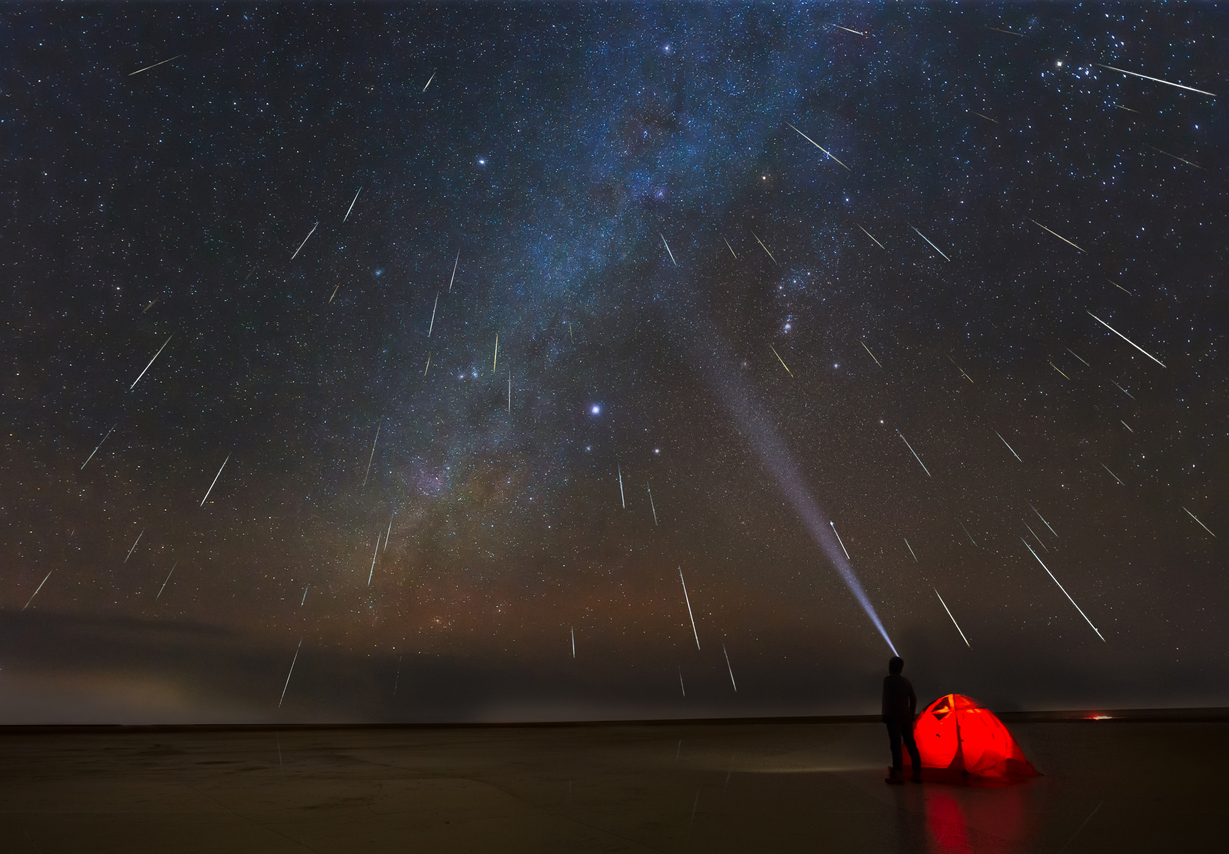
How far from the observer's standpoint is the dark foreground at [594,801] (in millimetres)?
5801

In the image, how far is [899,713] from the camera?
945 cm

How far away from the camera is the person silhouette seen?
9258 mm

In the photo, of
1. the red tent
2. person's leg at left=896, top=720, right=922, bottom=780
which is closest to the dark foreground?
person's leg at left=896, top=720, right=922, bottom=780

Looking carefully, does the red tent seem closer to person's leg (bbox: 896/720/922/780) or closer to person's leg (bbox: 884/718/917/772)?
person's leg (bbox: 896/720/922/780)

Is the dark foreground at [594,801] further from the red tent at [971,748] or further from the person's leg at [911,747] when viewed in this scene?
the red tent at [971,748]

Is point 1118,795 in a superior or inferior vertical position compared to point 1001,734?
inferior

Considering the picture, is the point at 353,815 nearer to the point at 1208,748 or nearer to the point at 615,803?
the point at 615,803

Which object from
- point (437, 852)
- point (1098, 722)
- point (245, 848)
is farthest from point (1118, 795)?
point (1098, 722)

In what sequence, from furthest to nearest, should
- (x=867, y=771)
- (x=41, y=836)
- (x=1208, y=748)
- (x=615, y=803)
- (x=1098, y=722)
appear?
(x=1098, y=722)
(x=1208, y=748)
(x=867, y=771)
(x=615, y=803)
(x=41, y=836)

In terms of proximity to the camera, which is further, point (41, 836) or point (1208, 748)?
point (1208, 748)

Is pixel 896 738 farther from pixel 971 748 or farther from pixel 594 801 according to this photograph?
pixel 594 801

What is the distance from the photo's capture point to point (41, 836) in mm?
6199

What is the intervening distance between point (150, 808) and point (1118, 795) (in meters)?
9.72

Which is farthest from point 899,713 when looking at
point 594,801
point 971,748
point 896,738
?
point 594,801
